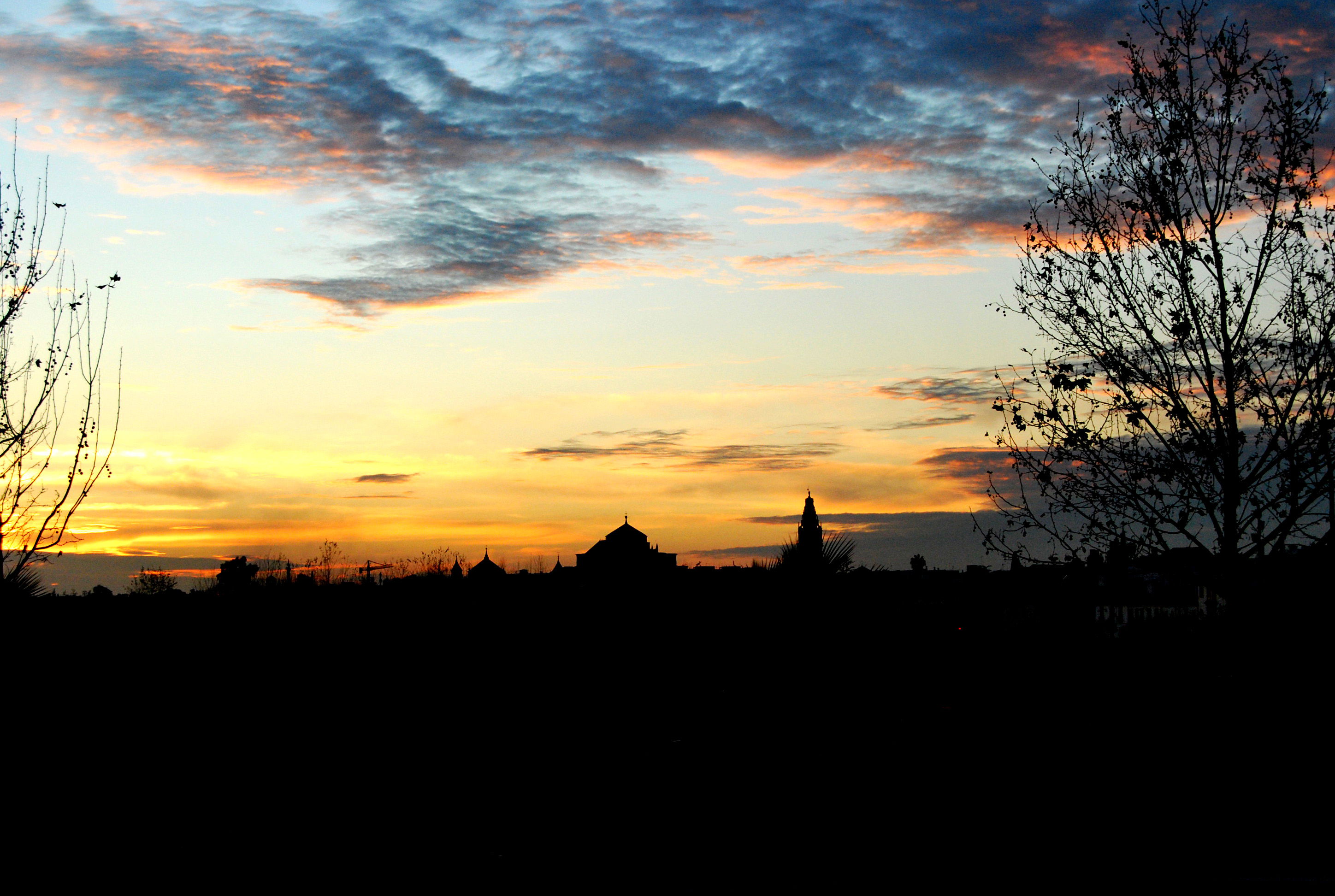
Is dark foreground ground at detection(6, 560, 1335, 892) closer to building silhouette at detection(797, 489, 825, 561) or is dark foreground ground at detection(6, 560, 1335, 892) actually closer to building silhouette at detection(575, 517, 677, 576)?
building silhouette at detection(797, 489, 825, 561)

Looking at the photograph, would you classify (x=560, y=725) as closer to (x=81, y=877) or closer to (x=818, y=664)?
(x=818, y=664)

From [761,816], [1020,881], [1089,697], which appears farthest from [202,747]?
[1089,697]

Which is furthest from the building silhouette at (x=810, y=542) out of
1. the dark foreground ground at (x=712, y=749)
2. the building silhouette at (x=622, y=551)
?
the building silhouette at (x=622, y=551)

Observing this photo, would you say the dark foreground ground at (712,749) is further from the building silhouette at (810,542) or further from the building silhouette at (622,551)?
the building silhouette at (622,551)

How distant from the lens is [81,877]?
294 inches

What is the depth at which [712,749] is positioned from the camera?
10.3 m

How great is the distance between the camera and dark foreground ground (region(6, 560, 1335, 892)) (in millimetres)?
7855

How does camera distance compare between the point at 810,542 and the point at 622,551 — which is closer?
the point at 810,542

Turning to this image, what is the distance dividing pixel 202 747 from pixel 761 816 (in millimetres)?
6291

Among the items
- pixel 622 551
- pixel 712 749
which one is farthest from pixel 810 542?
pixel 622 551

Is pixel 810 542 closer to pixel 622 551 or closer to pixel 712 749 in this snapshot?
pixel 712 749

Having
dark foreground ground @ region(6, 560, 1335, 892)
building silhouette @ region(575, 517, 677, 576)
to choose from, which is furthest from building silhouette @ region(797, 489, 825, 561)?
building silhouette @ region(575, 517, 677, 576)

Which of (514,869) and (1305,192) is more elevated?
(1305,192)

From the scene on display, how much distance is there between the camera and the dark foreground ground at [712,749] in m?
7.86
